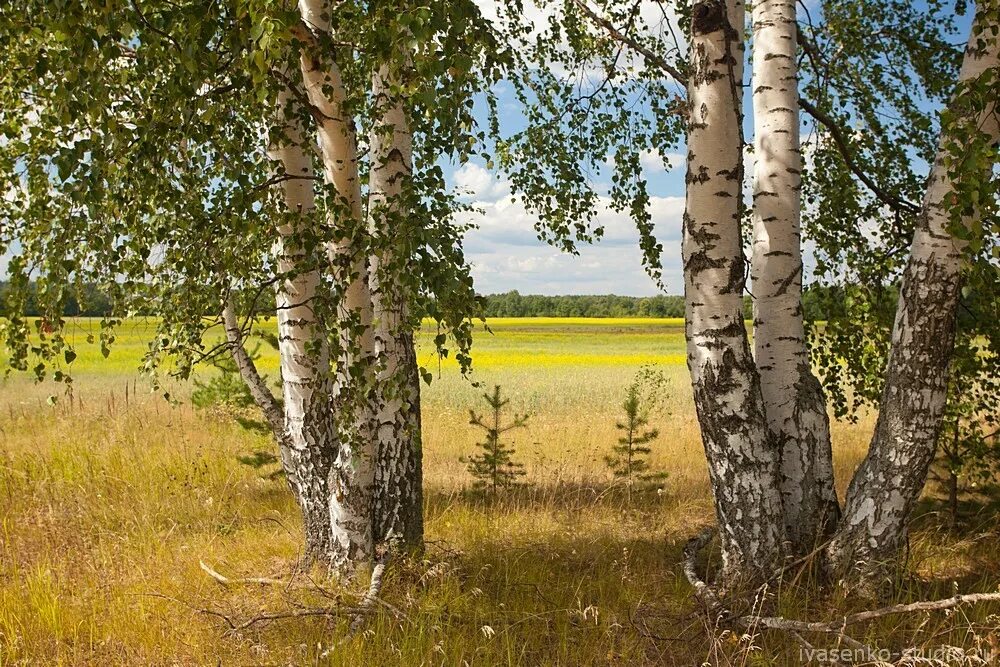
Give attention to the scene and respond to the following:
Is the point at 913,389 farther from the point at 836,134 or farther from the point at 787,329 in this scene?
the point at 836,134

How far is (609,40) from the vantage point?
732cm

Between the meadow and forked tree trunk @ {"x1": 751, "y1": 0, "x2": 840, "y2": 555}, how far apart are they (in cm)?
56

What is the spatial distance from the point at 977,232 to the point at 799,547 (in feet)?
6.95

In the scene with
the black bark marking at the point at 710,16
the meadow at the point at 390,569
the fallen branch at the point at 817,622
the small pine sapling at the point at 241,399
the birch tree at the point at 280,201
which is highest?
the black bark marking at the point at 710,16

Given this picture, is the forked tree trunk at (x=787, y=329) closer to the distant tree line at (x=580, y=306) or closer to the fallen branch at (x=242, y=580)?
→ the fallen branch at (x=242, y=580)

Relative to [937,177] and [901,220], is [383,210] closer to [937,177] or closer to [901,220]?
[937,177]

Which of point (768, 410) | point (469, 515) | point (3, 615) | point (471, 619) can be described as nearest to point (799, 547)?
point (768, 410)

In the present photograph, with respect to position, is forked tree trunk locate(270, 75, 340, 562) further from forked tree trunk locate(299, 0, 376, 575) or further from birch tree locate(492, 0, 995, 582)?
birch tree locate(492, 0, 995, 582)

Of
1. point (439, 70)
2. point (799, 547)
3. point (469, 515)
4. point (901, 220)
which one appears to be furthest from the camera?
point (469, 515)

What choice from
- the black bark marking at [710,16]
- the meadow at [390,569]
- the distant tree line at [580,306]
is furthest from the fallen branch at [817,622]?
the distant tree line at [580,306]

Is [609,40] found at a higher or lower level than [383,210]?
higher

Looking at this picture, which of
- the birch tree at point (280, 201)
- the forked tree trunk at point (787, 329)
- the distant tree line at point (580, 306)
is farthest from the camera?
the distant tree line at point (580, 306)

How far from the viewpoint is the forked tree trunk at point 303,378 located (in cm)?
446

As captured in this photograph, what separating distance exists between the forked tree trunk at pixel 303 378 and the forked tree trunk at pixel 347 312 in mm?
185
